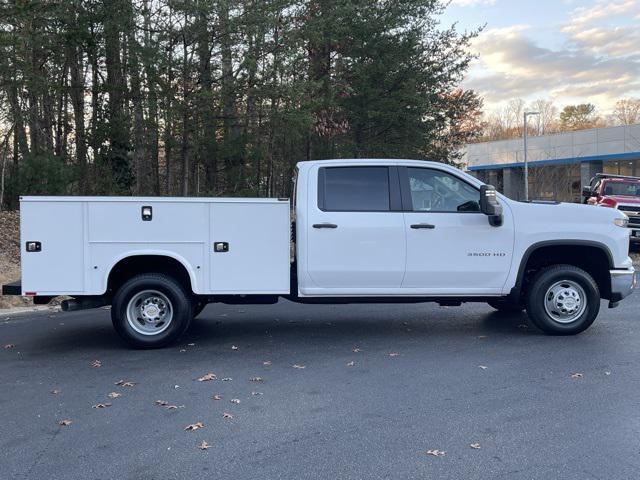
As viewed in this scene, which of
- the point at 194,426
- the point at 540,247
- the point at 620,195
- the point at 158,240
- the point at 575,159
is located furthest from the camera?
the point at 575,159

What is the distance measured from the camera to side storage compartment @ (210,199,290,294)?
7180mm

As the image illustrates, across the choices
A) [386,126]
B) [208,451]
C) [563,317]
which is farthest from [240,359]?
[386,126]

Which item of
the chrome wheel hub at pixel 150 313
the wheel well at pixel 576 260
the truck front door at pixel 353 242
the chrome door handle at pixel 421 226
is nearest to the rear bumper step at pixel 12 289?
the chrome wheel hub at pixel 150 313

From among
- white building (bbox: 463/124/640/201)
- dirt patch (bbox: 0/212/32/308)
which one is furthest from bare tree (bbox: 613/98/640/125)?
dirt patch (bbox: 0/212/32/308)

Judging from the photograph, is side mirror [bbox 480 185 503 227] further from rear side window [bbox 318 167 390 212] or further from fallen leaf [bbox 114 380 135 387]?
fallen leaf [bbox 114 380 135 387]

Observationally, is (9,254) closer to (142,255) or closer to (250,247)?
(142,255)

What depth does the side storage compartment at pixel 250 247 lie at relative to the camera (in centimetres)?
718

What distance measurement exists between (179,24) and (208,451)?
1687cm

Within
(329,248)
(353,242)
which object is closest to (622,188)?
(353,242)

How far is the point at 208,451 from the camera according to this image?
4371 millimetres

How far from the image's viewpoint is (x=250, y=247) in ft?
23.7

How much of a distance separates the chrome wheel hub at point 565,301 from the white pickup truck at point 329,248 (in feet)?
0.04

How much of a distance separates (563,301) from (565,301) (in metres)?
0.02

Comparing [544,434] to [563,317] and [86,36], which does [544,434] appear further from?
[86,36]
